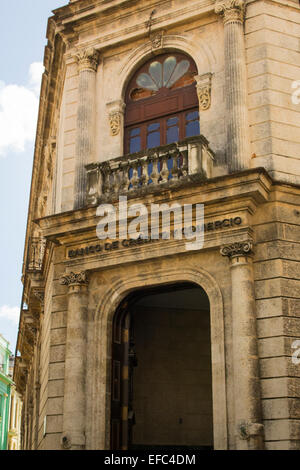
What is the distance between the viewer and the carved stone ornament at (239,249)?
1109 cm

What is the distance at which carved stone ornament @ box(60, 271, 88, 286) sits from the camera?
41.3 ft

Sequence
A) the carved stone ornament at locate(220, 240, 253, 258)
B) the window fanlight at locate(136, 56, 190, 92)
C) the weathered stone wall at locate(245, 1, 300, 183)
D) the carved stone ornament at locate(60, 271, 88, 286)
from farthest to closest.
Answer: the window fanlight at locate(136, 56, 190, 92) < the carved stone ornament at locate(60, 271, 88, 286) < the weathered stone wall at locate(245, 1, 300, 183) < the carved stone ornament at locate(220, 240, 253, 258)

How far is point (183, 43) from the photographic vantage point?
13.8 meters

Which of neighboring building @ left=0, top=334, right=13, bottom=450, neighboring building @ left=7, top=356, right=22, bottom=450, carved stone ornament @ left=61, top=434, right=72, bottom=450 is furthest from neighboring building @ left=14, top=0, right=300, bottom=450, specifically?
neighboring building @ left=7, top=356, right=22, bottom=450

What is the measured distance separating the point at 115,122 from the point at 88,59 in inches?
70.0

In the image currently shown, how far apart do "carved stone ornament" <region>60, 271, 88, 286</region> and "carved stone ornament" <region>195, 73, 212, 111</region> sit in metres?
4.10

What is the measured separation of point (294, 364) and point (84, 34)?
9.08m

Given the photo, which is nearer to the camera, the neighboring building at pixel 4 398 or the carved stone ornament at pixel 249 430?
the carved stone ornament at pixel 249 430

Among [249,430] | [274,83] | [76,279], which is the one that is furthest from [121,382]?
[274,83]

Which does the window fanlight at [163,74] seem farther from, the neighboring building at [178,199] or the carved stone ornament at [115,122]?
the carved stone ornament at [115,122]

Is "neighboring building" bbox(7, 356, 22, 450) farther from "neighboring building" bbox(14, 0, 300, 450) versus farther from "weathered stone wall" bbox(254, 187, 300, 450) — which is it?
"weathered stone wall" bbox(254, 187, 300, 450)

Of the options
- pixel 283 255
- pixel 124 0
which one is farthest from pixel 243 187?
pixel 124 0

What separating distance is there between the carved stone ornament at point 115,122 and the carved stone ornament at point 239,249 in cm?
420

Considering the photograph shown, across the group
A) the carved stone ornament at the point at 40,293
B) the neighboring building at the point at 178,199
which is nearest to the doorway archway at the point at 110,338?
the neighboring building at the point at 178,199
